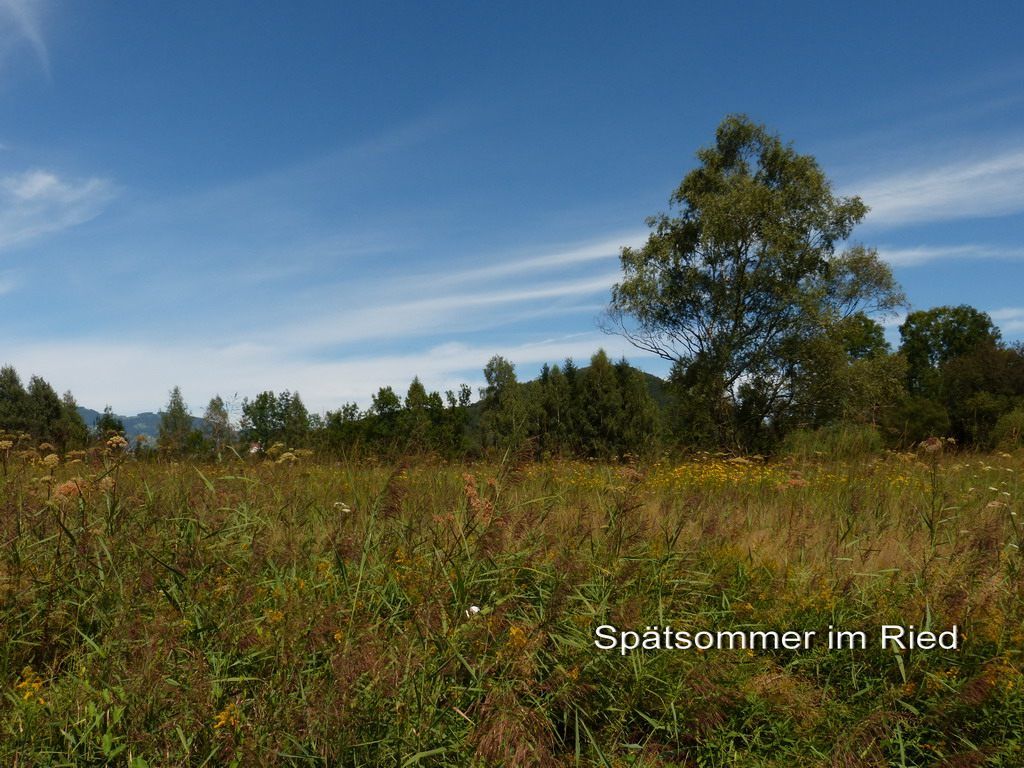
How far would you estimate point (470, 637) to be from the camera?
268 centimetres

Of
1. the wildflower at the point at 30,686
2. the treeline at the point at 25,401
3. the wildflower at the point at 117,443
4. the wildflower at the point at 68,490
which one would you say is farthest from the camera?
the treeline at the point at 25,401

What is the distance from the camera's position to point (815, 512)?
5234 millimetres

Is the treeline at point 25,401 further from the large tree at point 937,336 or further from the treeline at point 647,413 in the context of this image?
the large tree at point 937,336

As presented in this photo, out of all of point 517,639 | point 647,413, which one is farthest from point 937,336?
point 517,639

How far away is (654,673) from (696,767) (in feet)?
1.21

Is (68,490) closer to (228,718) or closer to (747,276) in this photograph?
(228,718)

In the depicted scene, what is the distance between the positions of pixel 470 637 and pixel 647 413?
95.3 ft

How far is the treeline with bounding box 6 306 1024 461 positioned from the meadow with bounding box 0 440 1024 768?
0.81 meters

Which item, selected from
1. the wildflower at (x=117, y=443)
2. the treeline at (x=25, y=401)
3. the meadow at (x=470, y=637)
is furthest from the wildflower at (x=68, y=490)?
the treeline at (x=25, y=401)

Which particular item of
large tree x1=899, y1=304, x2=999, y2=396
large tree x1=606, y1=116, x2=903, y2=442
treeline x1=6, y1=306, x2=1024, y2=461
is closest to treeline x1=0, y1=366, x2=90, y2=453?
treeline x1=6, y1=306, x2=1024, y2=461

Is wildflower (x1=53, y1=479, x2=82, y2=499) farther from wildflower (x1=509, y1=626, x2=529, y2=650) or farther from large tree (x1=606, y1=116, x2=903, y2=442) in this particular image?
large tree (x1=606, y1=116, x2=903, y2=442)

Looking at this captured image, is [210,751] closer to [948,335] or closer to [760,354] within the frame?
[760,354]

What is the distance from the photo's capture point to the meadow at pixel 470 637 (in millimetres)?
2195

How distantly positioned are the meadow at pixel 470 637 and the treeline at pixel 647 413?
0.81m
